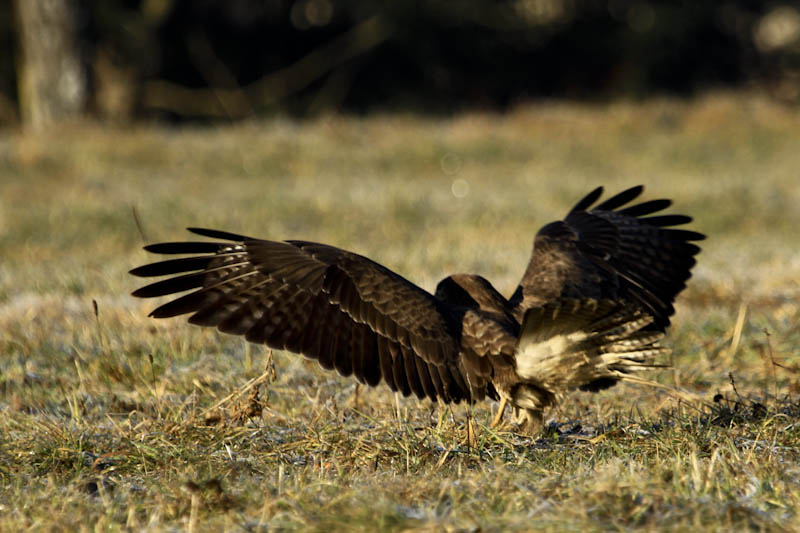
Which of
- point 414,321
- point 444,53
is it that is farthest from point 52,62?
point 414,321

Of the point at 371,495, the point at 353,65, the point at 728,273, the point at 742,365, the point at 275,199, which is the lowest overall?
the point at 371,495

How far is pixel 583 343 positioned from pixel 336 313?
95cm

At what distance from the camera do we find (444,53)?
25406 mm

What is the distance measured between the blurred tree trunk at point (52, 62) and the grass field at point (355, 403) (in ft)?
14.5

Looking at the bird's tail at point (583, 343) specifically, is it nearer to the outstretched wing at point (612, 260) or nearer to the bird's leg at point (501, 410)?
the bird's leg at point (501, 410)

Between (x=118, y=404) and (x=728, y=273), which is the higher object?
(x=728, y=273)

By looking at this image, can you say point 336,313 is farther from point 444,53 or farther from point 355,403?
point 444,53

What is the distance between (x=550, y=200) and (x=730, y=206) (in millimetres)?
1999

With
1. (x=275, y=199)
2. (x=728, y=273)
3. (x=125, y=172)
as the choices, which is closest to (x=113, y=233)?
(x=275, y=199)

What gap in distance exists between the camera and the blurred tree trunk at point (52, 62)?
16.2m

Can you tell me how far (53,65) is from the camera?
1664cm

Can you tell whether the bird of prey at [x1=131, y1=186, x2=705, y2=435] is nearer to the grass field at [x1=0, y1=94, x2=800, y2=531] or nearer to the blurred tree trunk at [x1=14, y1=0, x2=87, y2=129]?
the grass field at [x1=0, y1=94, x2=800, y2=531]

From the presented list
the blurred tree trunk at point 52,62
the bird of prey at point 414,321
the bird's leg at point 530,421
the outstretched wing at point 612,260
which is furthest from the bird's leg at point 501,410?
the blurred tree trunk at point 52,62

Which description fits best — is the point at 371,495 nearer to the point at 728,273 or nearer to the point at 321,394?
the point at 321,394
